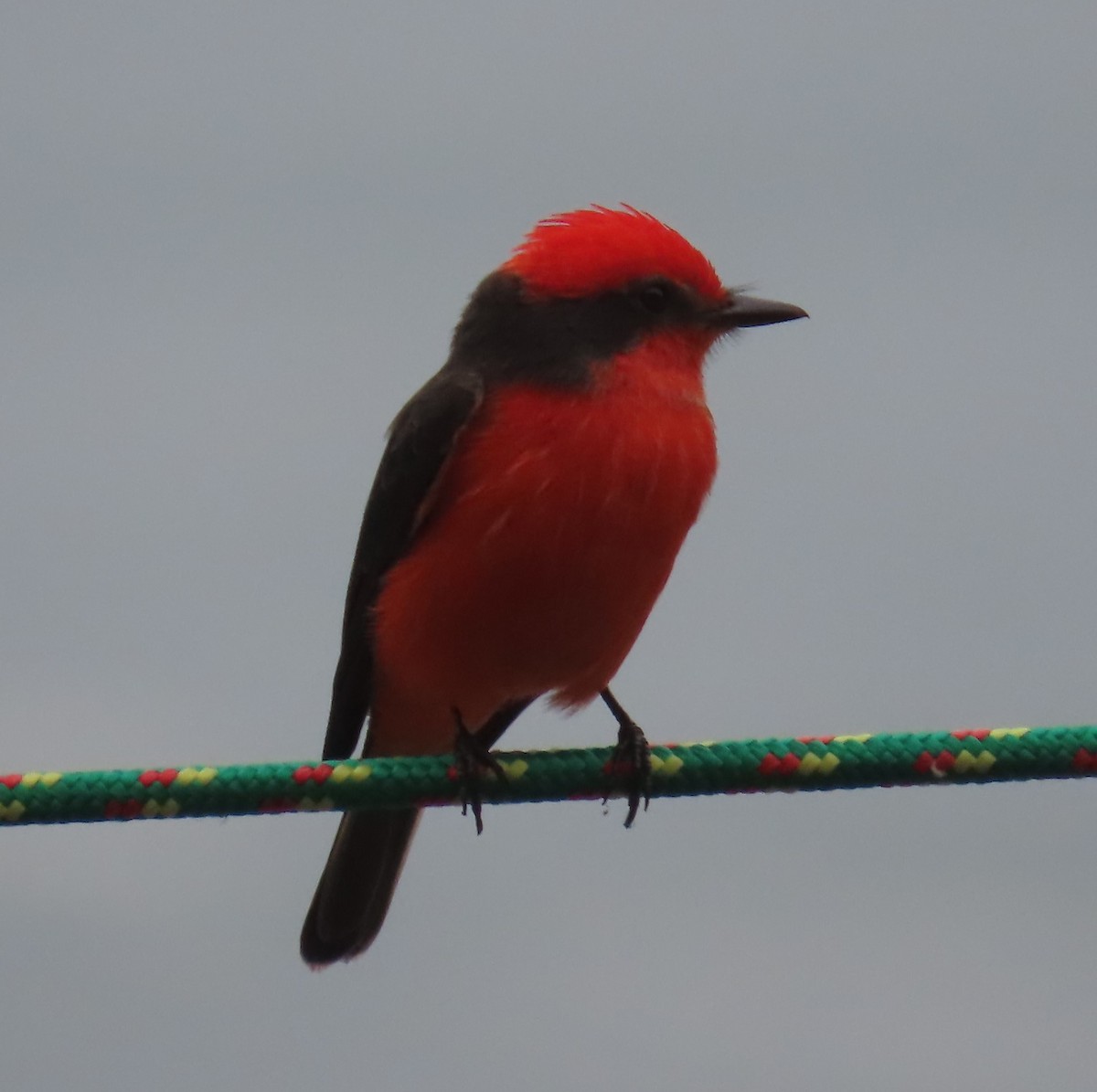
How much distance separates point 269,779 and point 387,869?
200cm

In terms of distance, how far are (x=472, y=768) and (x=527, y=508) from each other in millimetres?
612

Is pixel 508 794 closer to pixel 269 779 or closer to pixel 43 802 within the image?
pixel 269 779

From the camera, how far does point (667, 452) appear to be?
444cm

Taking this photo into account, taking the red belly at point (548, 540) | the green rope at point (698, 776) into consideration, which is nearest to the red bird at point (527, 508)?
the red belly at point (548, 540)

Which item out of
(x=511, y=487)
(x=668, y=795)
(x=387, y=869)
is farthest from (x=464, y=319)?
(x=668, y=795)

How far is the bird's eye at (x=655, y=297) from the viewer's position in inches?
193

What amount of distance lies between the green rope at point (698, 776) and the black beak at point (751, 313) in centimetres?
180

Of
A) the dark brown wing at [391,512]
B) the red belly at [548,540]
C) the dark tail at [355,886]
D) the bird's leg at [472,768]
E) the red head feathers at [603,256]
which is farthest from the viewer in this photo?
the dark tail at [355,886]

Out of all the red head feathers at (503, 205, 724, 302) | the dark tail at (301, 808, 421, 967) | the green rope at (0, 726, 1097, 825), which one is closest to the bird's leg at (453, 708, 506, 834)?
the green rope at (0, 726, 1097, 825)

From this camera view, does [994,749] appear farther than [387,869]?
No

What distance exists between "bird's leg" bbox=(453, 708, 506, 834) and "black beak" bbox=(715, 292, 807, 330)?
1307 mm

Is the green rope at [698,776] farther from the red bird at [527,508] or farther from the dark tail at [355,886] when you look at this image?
the dark tail at [355,886]

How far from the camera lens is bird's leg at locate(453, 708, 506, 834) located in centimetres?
399

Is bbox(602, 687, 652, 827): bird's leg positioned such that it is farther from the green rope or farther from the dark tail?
the dark tail
